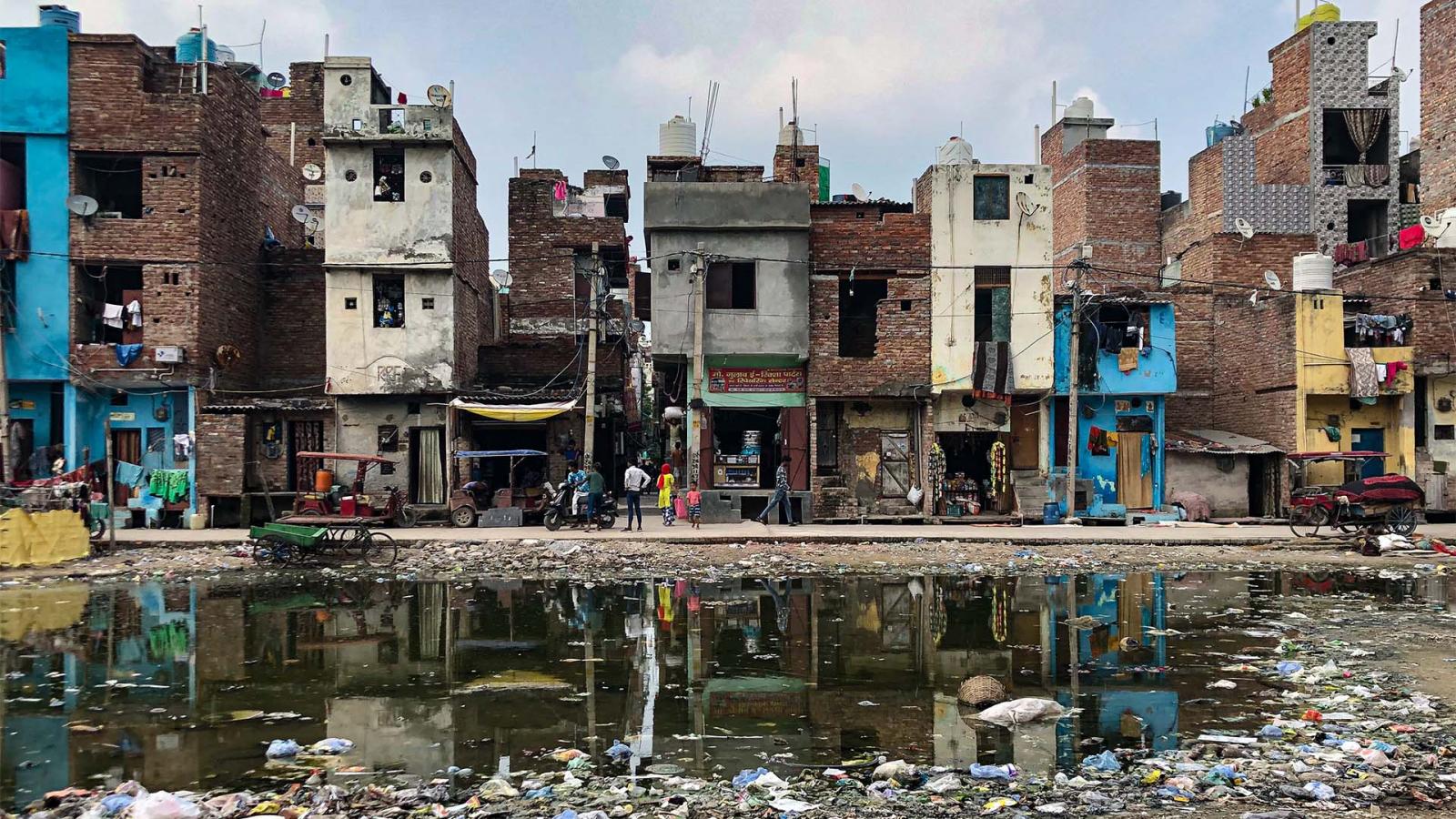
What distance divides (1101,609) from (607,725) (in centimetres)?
856

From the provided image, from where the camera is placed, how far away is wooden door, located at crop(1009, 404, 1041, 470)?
2789 centimetres

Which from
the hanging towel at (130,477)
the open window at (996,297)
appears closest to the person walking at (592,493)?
the open window at (996,297)

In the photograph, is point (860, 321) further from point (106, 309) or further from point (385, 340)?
point (106, 309)

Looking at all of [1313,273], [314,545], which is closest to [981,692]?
[314,545]

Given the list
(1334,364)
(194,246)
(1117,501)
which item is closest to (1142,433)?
(1117,501)

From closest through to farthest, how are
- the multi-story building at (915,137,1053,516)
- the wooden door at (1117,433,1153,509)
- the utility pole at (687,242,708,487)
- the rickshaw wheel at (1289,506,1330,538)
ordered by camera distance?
the rickshaw wheel at (1289,506,1330,538) < the utility pole at (687,242,708,487) < the multi-story building at (915,137,1053,516) < the wooden door at (1117,433,1153,509)

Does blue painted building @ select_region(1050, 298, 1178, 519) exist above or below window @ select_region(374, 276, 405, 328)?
below

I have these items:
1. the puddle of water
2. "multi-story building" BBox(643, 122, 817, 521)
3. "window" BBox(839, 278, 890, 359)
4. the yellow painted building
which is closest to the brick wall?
the yellow painted building

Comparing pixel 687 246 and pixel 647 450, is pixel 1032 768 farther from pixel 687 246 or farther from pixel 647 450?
pixel 647 450

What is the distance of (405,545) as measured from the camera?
821 inches

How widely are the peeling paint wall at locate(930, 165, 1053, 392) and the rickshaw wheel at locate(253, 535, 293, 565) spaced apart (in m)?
16.6

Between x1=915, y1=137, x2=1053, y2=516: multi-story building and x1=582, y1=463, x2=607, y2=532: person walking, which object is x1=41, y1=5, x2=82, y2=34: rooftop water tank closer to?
x1=582, y1=463, x2=607, y2=532: person walking

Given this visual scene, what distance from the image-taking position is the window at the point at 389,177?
2706cm

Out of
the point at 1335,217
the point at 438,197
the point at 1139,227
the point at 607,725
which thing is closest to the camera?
the point at 607,725
